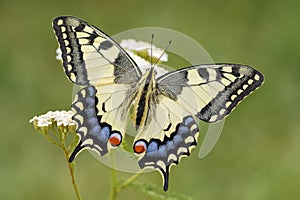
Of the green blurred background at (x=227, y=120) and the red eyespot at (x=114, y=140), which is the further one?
the green blurred background at (x=227, y=120)

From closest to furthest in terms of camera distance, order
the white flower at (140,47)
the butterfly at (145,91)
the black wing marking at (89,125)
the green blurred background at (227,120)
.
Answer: the black wing marking at (89,125) → the butterfly at (145,91) → the white flower at (140,47) → the green blurred background at (227,120)

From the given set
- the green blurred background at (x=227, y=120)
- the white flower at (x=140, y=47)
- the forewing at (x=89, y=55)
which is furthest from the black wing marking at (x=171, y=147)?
the green blurred background at (x=227, y=120)

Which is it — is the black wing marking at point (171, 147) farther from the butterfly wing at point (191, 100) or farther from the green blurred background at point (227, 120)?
the green blurred background at point (227, 120)

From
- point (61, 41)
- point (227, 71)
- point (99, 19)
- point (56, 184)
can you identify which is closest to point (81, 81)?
point (61, 41)

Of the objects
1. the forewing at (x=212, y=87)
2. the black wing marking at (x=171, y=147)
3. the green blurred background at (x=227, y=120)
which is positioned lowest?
the green blurred background at (x=227, y=120)

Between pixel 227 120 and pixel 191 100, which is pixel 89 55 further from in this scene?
pixel 227 120

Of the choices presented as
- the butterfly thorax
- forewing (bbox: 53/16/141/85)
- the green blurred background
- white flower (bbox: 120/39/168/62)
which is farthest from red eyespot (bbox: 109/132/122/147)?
the green blurred background

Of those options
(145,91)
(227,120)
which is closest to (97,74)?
(145,91)
